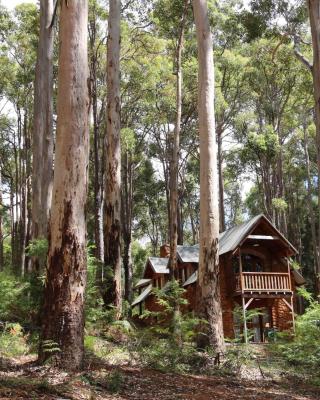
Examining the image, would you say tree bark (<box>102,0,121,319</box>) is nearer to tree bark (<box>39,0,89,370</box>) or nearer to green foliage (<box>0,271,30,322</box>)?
green foliage (<box>0,271,30,322</box>)

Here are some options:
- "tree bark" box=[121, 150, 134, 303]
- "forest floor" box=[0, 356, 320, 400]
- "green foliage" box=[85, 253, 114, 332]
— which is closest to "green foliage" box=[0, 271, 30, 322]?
"green foliage" box=[85, 253, 114, 332]

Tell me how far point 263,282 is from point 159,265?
8018 mm

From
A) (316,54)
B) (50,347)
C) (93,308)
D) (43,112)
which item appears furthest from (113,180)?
(50,347)

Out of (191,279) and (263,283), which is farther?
(191,279)

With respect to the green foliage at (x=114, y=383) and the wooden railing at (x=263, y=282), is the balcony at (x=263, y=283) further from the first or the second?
the green foliage at (x=114, y=383)

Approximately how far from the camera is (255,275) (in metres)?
23.6

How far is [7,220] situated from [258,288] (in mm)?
32364

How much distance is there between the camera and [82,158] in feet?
23.3

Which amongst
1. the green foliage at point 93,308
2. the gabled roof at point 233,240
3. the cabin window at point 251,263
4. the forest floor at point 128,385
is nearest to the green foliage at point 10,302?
the green foliage at point 93,308

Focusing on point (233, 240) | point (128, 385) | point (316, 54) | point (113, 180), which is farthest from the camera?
point (233, 240)

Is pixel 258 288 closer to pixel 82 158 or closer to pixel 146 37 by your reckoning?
pixel 146 37

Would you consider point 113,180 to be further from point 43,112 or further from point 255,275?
point 255,275

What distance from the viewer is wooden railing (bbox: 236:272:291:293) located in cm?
2317

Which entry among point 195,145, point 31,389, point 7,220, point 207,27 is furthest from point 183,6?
point 7,220
